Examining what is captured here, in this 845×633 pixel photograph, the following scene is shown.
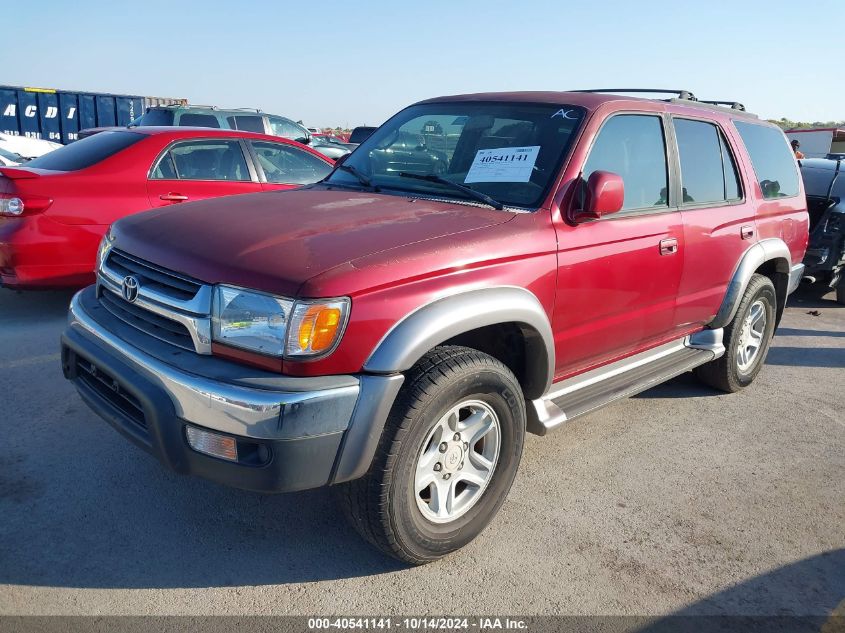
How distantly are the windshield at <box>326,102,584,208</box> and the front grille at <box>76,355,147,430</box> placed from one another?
1637mm

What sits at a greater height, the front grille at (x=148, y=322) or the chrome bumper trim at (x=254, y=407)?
the front grille at (x=148, y=322)

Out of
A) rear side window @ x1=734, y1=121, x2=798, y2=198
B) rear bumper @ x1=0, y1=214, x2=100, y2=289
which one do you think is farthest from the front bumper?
rear side window @ x1=734, y1=121, x2=798, y2=198

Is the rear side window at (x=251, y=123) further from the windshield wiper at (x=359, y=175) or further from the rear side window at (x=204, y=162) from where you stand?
the windshield wiper at (x=359, y=175)

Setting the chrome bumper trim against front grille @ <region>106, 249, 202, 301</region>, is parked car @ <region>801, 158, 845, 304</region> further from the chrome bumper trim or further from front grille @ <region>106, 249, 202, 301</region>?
front grille @ <region>106, 249, 202, 301</region>

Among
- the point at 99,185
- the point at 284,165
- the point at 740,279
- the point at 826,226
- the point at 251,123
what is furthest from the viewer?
the point at 251,123

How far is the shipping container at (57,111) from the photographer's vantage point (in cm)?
1677

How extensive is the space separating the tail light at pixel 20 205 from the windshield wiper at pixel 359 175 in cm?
267

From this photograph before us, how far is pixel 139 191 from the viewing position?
226 inches

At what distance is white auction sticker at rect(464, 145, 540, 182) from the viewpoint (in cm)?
331

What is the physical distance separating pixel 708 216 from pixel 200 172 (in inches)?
169

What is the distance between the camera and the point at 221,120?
12.1 meters

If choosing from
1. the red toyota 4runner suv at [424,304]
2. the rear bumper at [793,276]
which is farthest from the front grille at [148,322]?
the rear bumper at [793,276]

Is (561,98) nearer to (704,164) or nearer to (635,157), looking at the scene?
(635,157)

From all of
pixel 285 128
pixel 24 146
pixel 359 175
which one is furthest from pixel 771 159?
pixel 24 146
